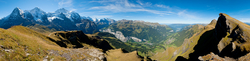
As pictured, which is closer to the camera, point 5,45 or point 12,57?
point 12,57

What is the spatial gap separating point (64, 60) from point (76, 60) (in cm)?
554

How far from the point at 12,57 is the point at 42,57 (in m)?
9.55

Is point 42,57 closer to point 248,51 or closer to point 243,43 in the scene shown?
point 248,51

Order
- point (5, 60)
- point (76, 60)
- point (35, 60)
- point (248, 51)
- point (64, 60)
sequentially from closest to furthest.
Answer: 1. point (5, 60)
2. point (35, 60)
3. point (64, 60)
4. point (76, 60)
5. point (248, 51)

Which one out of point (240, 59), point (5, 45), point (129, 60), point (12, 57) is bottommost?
point (129, 60)

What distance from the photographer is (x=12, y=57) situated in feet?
84.0

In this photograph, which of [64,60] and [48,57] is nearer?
[48,57]

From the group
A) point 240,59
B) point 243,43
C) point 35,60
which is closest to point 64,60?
point 35,60

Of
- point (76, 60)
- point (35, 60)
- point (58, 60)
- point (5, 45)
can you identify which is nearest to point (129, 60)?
point (76, 60)

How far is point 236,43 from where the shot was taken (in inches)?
2287

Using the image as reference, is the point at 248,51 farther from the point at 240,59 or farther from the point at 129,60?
the point at 129,60

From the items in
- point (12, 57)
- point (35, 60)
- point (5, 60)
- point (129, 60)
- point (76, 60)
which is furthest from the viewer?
point (129, 60)

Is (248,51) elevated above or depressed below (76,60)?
above

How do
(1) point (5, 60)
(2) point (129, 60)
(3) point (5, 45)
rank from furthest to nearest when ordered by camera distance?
1. (2) point (129, 60)
2. (3) point (5, 45)
3. (1) point (5, 60)
